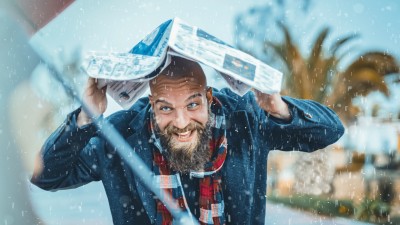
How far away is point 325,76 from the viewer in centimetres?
903

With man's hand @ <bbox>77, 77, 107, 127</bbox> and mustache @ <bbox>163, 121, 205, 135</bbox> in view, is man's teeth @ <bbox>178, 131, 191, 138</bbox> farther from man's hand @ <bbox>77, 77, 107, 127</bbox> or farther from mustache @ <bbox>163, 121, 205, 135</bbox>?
man's hand @ <bbox>77, 77, 107, 127</bbox>

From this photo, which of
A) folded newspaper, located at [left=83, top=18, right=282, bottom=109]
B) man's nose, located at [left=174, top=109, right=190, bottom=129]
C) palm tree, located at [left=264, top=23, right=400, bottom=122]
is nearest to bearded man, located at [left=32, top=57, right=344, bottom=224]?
man's nose, located at [left=174, top=109, right=190, bottom=129]

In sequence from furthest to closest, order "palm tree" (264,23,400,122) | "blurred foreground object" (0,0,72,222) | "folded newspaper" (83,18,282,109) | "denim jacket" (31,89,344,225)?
"palm tree" (264,23,400,122) → "blurred foreground object" (0,0,72,222) → "denim jacket" (31,89,344,225) → "folded newspaper" (83,18,282,109)

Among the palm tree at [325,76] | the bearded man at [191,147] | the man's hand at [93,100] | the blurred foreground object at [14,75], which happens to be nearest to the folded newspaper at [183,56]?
the man's hand at [93,100]

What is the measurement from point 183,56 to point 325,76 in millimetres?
7323

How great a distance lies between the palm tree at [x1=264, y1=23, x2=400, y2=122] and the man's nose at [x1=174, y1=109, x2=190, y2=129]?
22.1 ft

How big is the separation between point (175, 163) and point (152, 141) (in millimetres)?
168

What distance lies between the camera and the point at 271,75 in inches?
81.1

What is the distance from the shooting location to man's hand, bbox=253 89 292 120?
2.21 metres

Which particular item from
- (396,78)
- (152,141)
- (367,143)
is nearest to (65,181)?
(152,141)

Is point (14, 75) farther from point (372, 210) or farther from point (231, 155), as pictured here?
point (372, 210)

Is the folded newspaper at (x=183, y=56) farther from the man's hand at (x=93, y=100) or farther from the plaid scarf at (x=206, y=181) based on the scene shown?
the plaid scarf at (x=206, y=181)

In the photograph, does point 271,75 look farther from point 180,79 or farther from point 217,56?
point 180,79

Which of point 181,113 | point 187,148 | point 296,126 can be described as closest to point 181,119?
point 181,113
